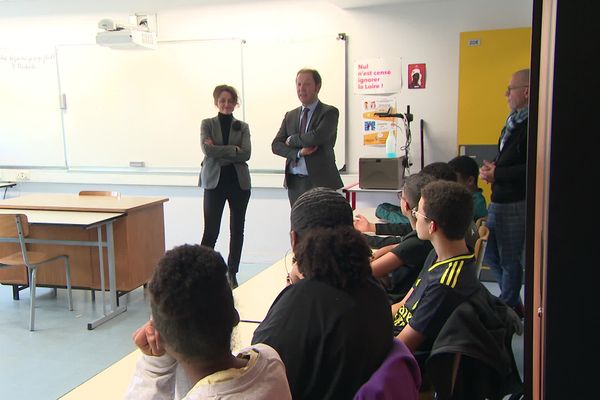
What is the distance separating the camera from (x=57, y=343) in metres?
3.22

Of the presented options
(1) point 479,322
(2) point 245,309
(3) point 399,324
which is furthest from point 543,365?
(2) point 245,309

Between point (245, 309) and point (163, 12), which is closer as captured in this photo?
point (245, 309)

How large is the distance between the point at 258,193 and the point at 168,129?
1.08 m

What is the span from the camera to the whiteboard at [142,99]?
5004 mm

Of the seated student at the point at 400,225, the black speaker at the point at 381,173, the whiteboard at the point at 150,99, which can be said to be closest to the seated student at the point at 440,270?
the seated student at the point at 400,225

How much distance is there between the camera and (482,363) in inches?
54.2

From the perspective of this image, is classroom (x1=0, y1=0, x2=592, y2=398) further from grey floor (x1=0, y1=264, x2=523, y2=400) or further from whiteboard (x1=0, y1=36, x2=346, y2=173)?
grey floor (x1=0, y1=264, x2=523, y2=400)

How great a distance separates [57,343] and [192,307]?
9.07 feet

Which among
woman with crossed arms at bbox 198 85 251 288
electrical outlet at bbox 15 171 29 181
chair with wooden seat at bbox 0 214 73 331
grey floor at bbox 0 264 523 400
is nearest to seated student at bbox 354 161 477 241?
grey floor at bbox 0 264 523 400

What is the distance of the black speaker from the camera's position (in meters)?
3.99

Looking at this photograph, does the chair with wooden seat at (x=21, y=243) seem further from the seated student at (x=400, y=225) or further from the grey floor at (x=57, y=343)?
the seated student at (x=400, y=225)

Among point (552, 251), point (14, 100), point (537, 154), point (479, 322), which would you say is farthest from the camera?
point (14, 100)

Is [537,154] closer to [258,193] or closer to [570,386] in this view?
[570,386]

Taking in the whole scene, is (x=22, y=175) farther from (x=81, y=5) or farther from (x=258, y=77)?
(x=258, y=77)
